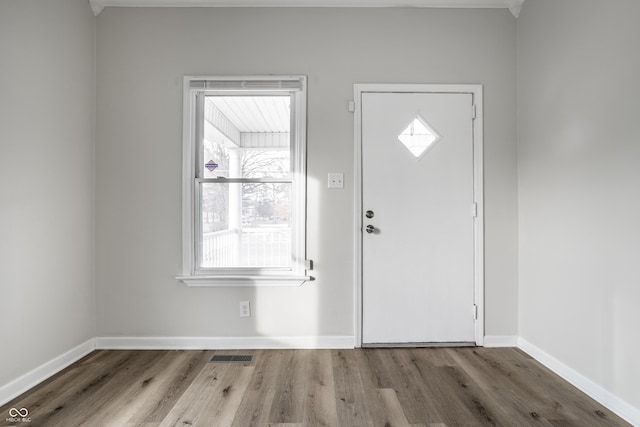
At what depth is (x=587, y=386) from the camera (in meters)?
2.03

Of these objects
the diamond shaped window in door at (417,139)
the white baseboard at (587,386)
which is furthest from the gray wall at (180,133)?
the diamond shaped window in door at (417,139)

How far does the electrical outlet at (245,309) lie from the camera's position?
2.66 meters

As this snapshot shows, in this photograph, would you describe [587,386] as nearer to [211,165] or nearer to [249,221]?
[249,221]

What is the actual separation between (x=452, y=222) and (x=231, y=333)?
195 centimetres

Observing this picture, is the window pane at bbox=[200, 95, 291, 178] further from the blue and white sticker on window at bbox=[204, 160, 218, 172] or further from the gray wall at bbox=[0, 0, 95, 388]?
the gray wall at bbox=[0, 0, 95, 388]

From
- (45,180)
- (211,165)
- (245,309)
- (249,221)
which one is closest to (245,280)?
(245,309)

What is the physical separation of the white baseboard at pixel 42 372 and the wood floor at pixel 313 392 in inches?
2.0

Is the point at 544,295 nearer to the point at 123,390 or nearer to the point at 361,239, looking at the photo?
the point at 361,239

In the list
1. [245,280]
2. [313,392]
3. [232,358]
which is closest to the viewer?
[313,392]

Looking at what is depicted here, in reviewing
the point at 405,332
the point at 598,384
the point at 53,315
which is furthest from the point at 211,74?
the point at 598,384

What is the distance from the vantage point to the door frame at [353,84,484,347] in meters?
2.65

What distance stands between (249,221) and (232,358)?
1.02 m

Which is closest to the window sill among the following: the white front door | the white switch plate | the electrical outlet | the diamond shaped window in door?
the electrical outlet

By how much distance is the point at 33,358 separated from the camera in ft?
6.93
